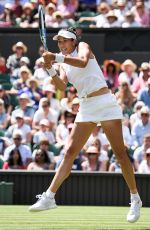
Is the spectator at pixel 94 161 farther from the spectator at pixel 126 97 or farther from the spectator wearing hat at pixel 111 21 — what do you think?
the spectator wearing hat at pixel 111 21

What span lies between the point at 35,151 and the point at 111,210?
9.89 feet

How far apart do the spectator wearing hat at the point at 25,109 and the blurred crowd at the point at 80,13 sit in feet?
9.26

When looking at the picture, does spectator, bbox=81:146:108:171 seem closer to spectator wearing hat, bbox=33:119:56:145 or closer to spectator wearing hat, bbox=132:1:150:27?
spectator wearing hat, bbox=33:119:56:145

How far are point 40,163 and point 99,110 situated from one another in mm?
5229

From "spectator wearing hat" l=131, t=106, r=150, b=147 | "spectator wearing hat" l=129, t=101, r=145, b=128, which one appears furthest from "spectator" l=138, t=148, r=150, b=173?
"spectator wearing hat" l=129, t=101, r=145, b=128

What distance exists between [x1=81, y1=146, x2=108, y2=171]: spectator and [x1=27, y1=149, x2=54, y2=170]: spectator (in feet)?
1.80

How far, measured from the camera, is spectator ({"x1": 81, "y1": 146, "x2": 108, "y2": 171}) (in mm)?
13195

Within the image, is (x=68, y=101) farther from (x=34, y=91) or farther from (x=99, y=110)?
(x=99, y=110)

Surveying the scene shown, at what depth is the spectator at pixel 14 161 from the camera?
13.6 meters

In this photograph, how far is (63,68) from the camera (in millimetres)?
8578

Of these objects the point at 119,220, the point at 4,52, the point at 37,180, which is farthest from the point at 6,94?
the point at 119,220

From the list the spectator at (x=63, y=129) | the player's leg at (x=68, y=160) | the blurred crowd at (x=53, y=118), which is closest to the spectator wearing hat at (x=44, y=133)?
the blurred crowd at (x=53, y=118)

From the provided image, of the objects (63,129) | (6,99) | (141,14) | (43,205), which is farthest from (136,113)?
(43,205)

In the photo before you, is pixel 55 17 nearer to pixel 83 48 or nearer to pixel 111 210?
pixel 111 210
